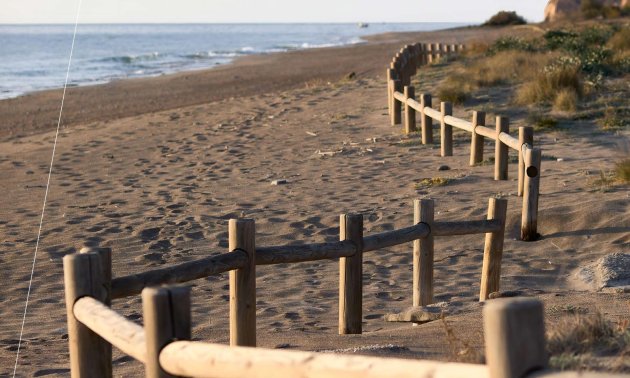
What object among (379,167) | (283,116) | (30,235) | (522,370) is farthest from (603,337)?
(283,116)

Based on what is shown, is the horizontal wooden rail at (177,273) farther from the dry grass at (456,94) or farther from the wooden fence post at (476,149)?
the dry grass at (456,94)

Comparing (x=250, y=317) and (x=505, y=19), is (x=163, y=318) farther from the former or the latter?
(x=505, y=19)

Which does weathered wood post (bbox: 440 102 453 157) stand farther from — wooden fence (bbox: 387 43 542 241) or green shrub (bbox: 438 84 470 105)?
green shrub (bbox: 438 84 470 105)

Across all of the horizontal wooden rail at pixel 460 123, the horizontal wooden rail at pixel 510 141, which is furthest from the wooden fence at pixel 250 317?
the horizontal wooden rail at pixel 460 123

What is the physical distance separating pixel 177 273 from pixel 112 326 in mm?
1196

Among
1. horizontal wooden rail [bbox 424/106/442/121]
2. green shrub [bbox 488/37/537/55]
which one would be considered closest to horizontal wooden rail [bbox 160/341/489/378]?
horizontal wooden rail [bbox 424/106/442/121]

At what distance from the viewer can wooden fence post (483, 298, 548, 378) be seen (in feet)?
8.14

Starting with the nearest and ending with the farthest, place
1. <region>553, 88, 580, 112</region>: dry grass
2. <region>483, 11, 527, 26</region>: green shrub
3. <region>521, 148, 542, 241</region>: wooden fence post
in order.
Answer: <region>521, 148, 542, 241</region>: wooden fence post
<region>553, 88, 580, 112</region>: dry grass
<region>483, 11, 527, 26</region>: green shrub

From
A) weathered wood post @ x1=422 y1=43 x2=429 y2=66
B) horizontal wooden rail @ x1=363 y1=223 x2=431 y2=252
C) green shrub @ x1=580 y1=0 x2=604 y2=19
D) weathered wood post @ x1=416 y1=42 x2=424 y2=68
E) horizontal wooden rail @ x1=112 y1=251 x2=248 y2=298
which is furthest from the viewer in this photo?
green shrub @ x1=580 y1=0 x2=604 y2=19

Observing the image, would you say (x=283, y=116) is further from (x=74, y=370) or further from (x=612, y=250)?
(x=74, y=370)

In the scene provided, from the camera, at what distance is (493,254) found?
7.33m

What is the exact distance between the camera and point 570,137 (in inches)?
533

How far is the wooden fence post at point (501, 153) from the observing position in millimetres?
10852

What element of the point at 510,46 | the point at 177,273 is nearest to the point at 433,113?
the point at 177,273
